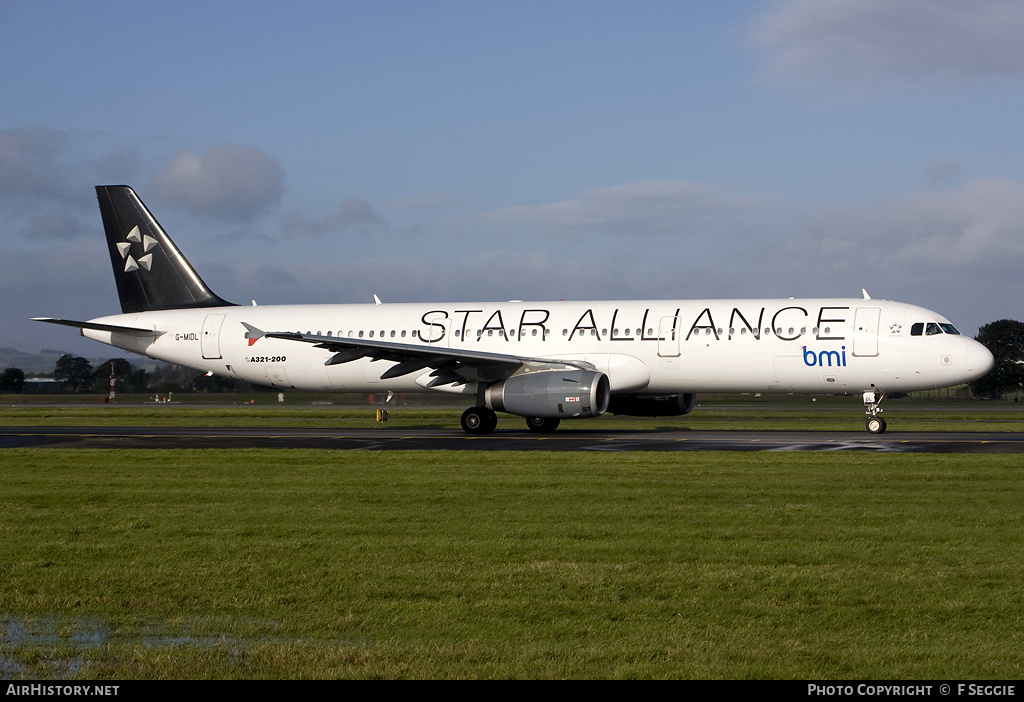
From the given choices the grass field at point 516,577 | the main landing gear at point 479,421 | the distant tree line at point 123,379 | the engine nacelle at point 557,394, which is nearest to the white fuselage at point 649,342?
the main landing gear at point 479,421

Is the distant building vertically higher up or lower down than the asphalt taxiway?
higher up

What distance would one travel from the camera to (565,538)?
451 inches

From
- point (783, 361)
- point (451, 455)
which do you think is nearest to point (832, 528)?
point (451, 455)

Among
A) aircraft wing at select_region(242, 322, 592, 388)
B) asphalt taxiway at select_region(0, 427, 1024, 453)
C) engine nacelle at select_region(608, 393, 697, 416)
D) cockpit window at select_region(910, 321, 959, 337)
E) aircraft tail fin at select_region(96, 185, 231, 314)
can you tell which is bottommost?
asphalt taxiway at select_region(0, 427, 1024, 453)

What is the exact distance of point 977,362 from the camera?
27828 mm

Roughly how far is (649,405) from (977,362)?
374 inches

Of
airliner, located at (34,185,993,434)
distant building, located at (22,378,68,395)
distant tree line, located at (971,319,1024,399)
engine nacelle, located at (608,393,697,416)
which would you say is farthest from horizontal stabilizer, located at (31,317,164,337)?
distant building, located at (22,378,68,395)

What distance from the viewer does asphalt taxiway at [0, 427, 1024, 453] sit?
24469 millimetres

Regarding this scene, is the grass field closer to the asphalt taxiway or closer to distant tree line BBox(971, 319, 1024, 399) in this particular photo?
the asphalt taxiway

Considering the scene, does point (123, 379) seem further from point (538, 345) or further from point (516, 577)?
point (516, 577)

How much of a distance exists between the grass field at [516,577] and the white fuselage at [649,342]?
11324 mm

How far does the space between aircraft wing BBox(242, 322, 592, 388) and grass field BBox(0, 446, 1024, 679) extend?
11.6 metres
